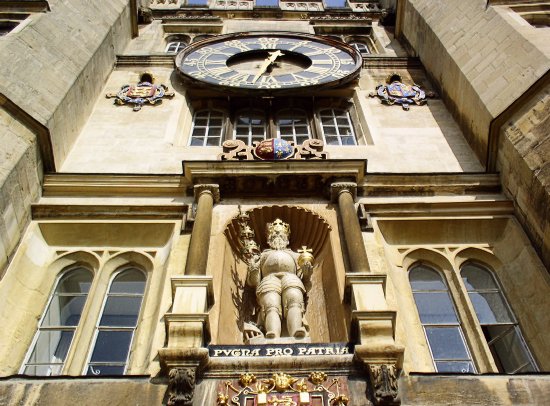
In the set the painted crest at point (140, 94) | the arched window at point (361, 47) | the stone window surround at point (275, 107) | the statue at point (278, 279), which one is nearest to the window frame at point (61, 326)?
the statue at point (278, 279)

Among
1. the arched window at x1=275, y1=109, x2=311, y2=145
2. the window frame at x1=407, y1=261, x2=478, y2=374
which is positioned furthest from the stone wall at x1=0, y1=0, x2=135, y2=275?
the window frame at x1=407, y1=261, x2=478, y2=374

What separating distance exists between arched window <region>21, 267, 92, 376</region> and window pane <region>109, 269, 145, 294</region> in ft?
1.33

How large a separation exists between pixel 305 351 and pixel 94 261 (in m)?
3.98

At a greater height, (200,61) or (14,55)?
(200,61)

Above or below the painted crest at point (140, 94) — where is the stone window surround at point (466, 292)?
below

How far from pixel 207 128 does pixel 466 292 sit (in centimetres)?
649

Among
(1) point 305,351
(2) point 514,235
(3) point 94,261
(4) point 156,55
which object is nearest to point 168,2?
(4) point 156,55

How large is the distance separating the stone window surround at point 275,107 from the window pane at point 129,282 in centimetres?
407

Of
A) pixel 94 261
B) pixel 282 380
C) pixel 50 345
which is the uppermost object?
pixel 94 261

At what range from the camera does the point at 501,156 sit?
10.2 metres

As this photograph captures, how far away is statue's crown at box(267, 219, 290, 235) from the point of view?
29.3 feet

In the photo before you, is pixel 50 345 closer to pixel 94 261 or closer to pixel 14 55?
pixel 94 261

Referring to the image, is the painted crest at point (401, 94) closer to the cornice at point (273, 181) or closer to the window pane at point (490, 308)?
the cornice at point (273, 181)

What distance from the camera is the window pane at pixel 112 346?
7.71 m
